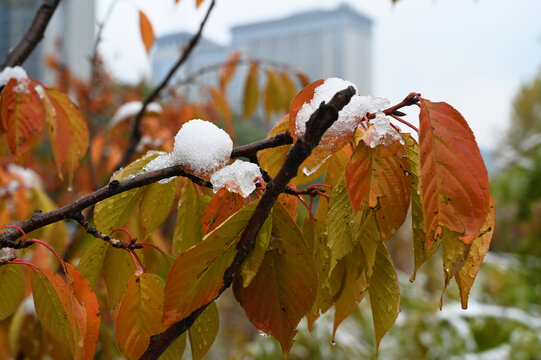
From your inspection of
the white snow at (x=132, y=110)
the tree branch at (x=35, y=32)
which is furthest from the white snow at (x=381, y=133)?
the white snow at (x=132, y=110)

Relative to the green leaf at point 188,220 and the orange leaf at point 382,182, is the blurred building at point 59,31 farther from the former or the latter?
the orange leaf at point 382,182

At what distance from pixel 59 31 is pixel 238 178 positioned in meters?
5.92

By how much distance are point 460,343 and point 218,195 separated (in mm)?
A: 2075

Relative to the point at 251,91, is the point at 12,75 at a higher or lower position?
higher

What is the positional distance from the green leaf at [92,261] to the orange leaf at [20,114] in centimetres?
19

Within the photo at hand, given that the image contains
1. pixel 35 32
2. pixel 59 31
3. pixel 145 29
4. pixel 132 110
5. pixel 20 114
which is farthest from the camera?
pixel 59 31

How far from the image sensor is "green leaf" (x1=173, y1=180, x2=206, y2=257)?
38 centimetres

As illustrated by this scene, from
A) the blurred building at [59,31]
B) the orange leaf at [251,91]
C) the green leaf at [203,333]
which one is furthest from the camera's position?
the blurred building at [59,31]

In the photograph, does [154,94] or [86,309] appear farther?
[154,94]

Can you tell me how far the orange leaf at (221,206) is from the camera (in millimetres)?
308

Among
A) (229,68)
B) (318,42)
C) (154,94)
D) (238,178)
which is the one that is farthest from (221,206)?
(318,42)

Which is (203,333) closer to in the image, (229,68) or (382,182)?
(382,182)

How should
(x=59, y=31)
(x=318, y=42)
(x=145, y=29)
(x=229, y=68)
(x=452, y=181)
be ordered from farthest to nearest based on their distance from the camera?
1. (x=318, y=42)
2. (x=59, y=31)
3. (x=229, y=68)
4. (x=145, y=29)
5. (x=452, y=181)

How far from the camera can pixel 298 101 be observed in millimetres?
305
